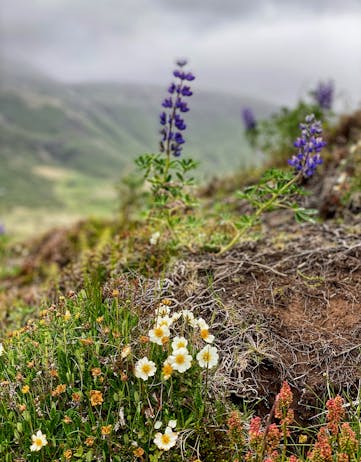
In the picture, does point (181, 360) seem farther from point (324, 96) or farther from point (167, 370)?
point (324, 96)

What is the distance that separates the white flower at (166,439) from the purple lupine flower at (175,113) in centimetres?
278

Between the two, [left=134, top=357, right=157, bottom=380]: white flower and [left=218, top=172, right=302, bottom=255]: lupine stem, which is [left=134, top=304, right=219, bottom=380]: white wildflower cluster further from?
[left=218, top=172, right=302, bottom=255]: lupine stem

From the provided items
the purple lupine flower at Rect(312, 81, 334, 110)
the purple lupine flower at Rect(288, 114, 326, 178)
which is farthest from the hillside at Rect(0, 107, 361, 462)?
the purple lupine flower at Rect(312, 81, 334, 110)

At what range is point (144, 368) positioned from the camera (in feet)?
8.96

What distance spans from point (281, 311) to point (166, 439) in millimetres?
1398

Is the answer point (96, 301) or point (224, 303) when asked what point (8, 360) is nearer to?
point (96, 301)

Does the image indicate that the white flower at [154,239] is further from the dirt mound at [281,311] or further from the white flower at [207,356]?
the white flower at [207,356]

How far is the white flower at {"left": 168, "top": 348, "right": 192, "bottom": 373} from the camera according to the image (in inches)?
107

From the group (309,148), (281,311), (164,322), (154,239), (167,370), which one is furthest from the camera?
(154,239)

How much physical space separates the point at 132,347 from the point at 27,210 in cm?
18657

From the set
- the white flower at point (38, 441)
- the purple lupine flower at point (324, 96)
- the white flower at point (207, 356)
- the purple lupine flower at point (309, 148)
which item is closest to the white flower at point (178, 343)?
the white flower at point (207, 356)

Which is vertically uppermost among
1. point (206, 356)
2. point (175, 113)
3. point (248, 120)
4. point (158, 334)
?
point (175, 113)

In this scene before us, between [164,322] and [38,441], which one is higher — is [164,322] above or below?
above

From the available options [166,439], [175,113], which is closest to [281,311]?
[166,439]
